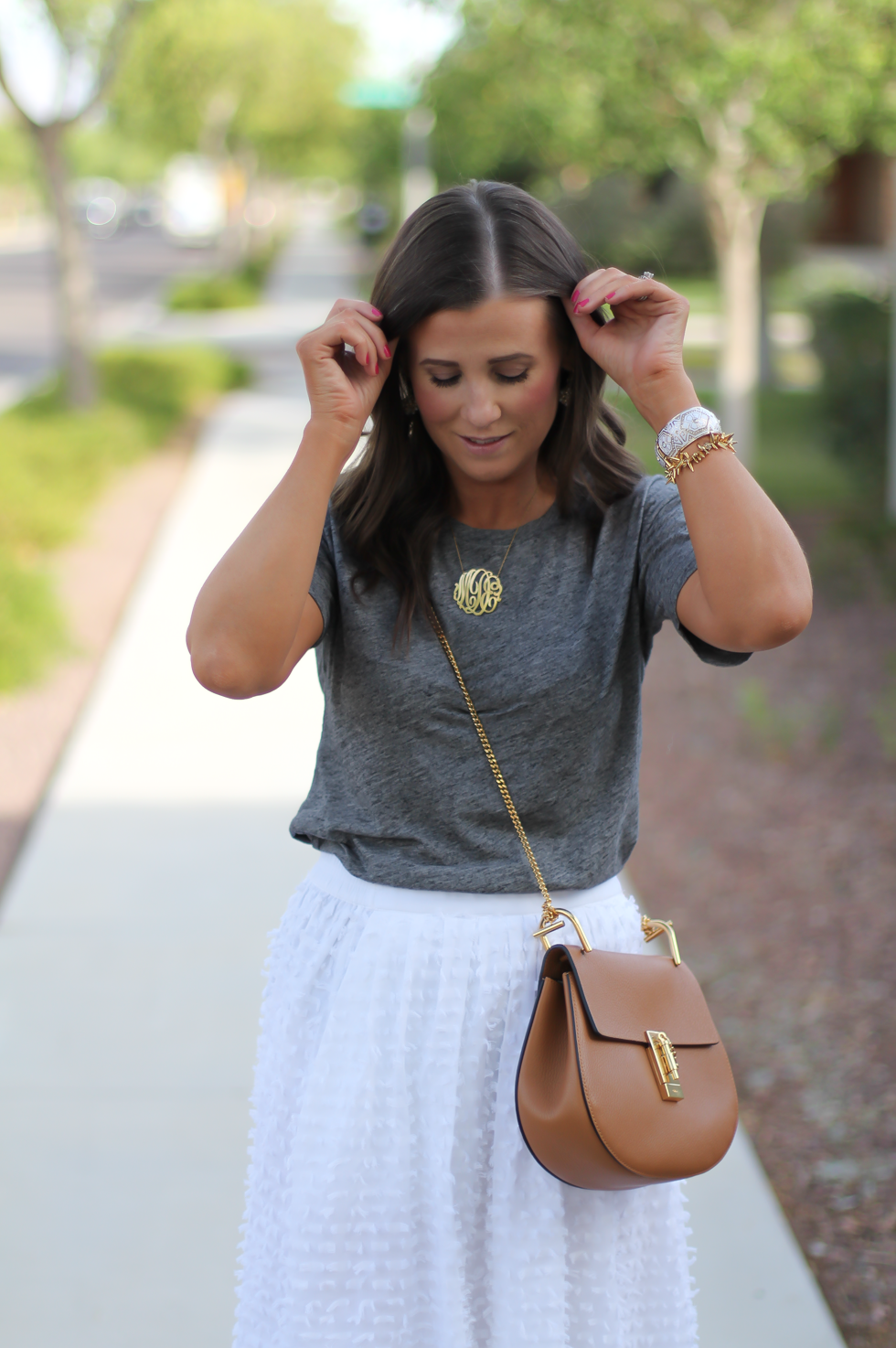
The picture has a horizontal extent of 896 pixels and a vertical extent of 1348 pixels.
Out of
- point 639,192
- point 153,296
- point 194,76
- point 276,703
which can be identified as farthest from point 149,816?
point 153,296

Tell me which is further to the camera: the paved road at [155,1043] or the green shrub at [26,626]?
the green shrub at [26,626]

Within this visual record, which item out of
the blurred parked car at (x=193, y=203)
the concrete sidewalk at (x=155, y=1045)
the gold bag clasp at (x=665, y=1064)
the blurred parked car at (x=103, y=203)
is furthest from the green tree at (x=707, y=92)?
the blurred parked car at (x=103, y=203)

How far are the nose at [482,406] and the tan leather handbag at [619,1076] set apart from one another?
0.58 metres

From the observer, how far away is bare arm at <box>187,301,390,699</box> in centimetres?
160

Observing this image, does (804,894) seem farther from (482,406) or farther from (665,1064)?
(482,406)

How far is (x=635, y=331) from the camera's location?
5.49 ft

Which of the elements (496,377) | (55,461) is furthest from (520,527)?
(55,461)

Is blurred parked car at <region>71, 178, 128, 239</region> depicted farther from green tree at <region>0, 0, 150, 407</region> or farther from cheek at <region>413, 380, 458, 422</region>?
cheek at <region>413, 380, 458, 422</region>

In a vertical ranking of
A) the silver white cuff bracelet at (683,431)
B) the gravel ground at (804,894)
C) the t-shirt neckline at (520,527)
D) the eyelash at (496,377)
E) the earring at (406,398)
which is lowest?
the gravel ground at (804,894)

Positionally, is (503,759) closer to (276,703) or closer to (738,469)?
(738,469)

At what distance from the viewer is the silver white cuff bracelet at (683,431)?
5.28ft

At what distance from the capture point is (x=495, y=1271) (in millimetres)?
1669

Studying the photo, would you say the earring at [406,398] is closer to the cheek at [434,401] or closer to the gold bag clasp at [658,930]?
the cheek at [434,401]

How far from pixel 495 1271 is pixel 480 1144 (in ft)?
0.47
